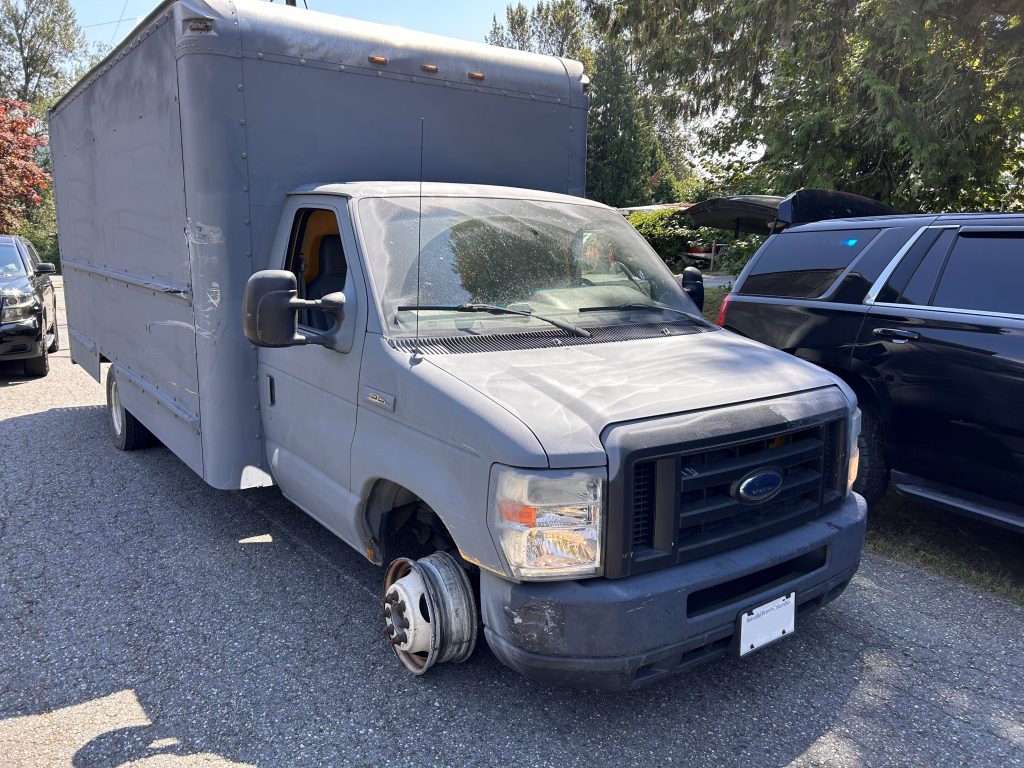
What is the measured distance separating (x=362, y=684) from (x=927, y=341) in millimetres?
3485

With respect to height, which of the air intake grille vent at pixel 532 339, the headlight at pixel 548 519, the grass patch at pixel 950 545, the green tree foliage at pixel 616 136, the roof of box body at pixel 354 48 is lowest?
the grass patch at pixel 950 545

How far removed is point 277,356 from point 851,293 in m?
3.47

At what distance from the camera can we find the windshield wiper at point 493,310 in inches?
136

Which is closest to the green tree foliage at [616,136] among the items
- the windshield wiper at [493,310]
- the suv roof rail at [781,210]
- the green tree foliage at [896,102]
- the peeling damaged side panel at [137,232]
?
the green tree foliage at [896,102]

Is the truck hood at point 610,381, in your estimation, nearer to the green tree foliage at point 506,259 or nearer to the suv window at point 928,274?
the green tree foliage at point 506,259

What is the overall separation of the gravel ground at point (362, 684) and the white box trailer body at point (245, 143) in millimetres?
775

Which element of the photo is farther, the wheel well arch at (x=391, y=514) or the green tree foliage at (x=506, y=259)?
the green tree foliage at (x=506, y=259)

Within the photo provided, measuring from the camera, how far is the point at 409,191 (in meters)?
3.95

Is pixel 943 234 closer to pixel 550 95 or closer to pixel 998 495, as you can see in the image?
pixel 998 495

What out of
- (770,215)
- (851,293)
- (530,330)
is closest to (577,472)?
(530,330)

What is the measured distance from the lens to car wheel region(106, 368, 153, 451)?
6324 mm

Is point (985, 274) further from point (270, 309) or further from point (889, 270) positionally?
point (270, 309)

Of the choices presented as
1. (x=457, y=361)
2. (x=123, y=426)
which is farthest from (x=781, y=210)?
(x=123, y=426)

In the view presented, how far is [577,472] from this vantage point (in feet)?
8.50
